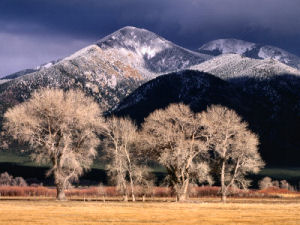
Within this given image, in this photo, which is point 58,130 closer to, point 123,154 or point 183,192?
point 123,154

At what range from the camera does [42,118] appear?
85.1m

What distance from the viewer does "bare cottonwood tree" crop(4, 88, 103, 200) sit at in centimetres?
8275

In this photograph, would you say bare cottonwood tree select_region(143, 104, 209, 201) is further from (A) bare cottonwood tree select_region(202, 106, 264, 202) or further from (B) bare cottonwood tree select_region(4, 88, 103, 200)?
(B) bare cottonwood tree select_region(4, 88, 103, 200)

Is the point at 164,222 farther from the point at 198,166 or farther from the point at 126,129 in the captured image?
the point at 126,129

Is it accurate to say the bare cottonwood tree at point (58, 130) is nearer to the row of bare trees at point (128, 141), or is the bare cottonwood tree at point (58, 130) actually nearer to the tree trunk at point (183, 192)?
the row of bare trees at point (128, 141)

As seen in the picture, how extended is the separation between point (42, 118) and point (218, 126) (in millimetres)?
32564

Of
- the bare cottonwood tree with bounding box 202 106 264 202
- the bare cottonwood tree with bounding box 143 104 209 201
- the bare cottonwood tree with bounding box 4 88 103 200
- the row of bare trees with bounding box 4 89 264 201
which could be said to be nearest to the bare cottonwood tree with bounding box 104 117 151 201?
the row of bare trees with bounding box 4 89 264 201

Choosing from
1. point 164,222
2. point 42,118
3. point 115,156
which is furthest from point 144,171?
point 164,222

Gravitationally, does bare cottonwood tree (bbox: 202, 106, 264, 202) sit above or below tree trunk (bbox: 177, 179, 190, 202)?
above

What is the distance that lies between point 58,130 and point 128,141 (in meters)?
14.2

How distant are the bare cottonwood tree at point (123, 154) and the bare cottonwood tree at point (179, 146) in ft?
11.9

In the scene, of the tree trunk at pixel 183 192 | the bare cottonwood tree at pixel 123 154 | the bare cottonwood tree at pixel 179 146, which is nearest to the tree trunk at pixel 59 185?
the bare cottonwood tree at pixel 123 154

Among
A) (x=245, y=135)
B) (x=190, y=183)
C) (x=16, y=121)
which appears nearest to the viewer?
(x=16, y=121)

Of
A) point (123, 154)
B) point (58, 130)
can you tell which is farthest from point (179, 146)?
point (58, 130)
